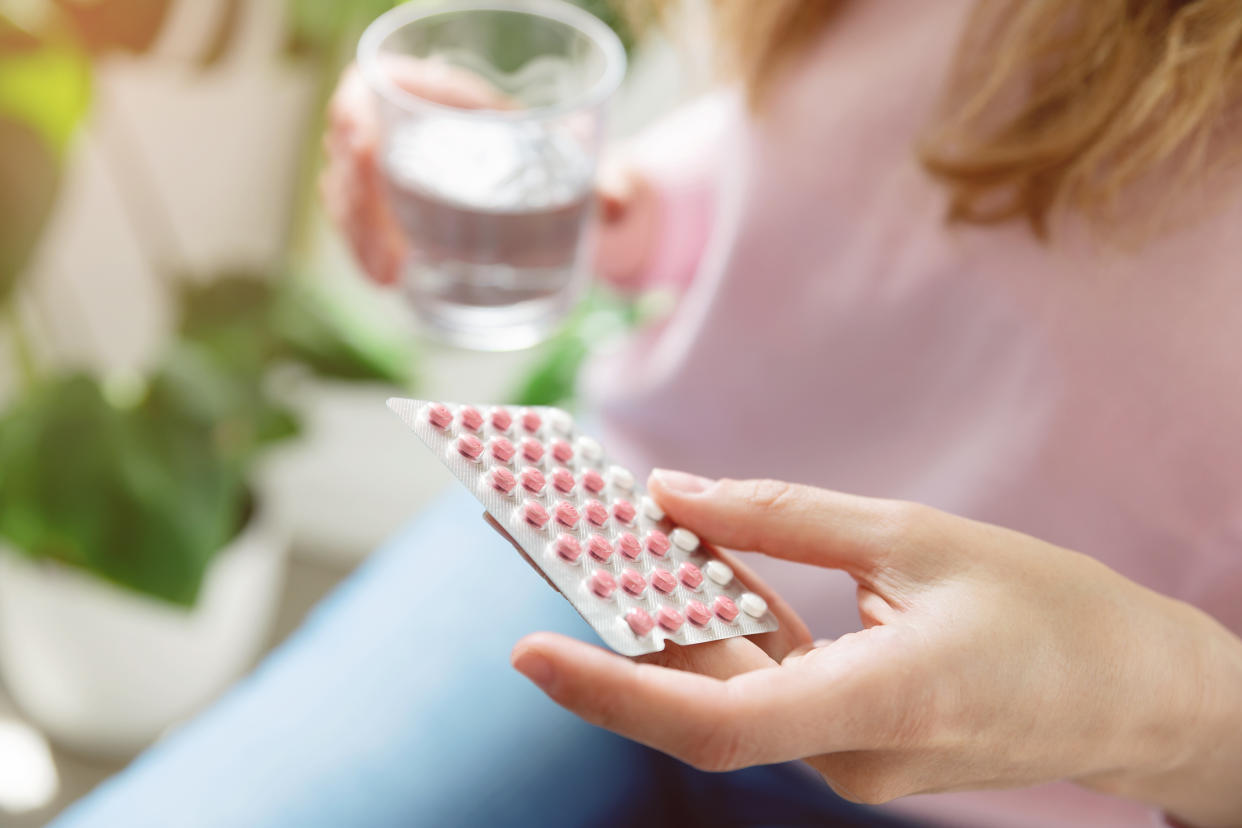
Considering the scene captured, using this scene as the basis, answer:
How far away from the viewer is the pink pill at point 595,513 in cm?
37

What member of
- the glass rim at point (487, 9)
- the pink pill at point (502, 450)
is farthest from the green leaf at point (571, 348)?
the pink pill at point (502, 450)

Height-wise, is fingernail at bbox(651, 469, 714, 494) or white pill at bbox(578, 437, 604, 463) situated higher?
fingernail at bbox(651, 469, 714, 494)

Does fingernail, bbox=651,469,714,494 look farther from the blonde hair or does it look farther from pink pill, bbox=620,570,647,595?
the blonde hair

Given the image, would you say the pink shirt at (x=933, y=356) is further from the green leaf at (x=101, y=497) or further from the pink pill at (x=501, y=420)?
the green leaf at (x=101, y=497)

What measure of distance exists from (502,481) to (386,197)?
0.98 ft

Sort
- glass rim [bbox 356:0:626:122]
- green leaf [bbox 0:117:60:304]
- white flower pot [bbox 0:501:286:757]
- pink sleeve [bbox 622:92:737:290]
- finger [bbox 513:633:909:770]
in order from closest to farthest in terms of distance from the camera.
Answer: finger [bbox 513:633:909:770]
glass rim [bbox 356:0:626:122]
pink sleeve [bbox 622:92:737:290]
green leaf [bbox 0:117:60:304]
white flower pot [bbox 0:501:286:757]

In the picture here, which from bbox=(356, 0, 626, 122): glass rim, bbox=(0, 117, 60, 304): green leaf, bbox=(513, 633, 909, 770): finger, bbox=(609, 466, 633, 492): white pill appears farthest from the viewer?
bbox=(0, 117, 60, 304): green leaf

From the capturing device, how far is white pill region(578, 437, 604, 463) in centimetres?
40

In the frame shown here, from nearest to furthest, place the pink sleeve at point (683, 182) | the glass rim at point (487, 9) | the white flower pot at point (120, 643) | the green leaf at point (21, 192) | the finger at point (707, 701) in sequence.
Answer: the finger at point (707, 701), the glass rim at point (487, 9), the pink sleeve at point (683, 182), the green leaf at point (21, 192), the white flower pot at point (120, 643)

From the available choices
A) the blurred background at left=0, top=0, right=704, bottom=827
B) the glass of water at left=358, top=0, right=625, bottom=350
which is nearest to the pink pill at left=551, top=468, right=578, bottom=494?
the glass of water at left=358, top=0, right=625, bottom=350

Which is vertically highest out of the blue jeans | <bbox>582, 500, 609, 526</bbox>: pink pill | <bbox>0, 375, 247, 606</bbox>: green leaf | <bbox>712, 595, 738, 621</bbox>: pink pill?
<bbox>582, 500, 609, 526</bbox>: pink pill

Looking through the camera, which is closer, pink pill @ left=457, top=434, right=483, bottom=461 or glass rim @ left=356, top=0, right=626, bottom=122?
pink pill @ left=457, top=434, right=483, bottom=461

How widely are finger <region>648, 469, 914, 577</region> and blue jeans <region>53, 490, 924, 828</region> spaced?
24cm

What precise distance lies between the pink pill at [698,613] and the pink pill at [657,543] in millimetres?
23
